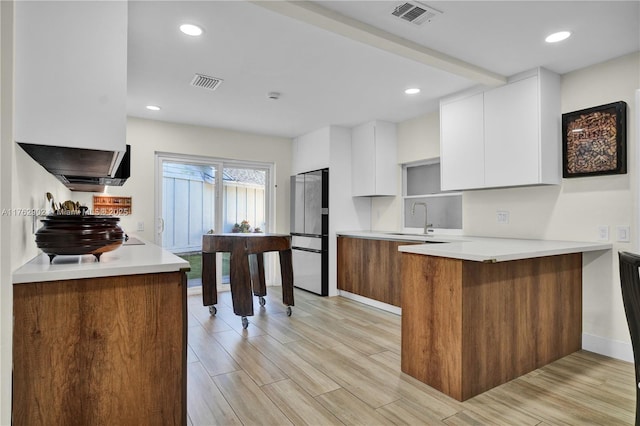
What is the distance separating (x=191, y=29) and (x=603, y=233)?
3.44m

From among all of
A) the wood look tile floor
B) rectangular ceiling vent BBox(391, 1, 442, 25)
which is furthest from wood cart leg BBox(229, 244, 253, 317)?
rectangular ceiling vent BBox(391, 1, 442, 25)

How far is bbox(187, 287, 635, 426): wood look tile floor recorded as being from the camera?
6.24ft

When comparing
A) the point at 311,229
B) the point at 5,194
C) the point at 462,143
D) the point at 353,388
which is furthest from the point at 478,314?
the point at 311,229

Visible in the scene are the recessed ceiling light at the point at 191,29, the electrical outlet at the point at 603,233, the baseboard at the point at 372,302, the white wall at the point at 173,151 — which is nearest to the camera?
the recessed ceiling light at the point at 191,29

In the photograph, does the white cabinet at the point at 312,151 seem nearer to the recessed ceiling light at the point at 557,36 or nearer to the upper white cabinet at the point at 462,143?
the upper white cabinet at the point at 462,143

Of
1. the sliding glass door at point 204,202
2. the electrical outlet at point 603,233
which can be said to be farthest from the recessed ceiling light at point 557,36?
the sliding glass door at point 204,202

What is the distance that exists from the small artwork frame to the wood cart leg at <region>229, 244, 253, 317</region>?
3003 millimetres

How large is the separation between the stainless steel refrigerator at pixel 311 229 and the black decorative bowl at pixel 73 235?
341cm

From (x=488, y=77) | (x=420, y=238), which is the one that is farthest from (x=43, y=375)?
(x=488, y=77)

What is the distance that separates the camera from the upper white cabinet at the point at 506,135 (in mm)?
2949

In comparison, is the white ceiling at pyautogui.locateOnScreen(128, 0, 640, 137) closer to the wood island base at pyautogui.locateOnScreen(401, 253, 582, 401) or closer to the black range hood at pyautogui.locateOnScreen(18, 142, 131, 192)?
the black range hood at pyautogui.locateOnScreen(18, 142, 131, 192)

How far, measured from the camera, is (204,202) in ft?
16.7

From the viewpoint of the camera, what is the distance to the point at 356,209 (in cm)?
507

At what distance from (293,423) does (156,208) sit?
368 centimetres
